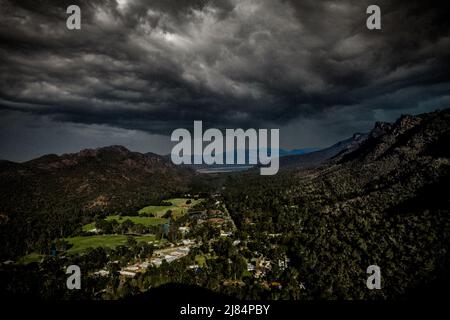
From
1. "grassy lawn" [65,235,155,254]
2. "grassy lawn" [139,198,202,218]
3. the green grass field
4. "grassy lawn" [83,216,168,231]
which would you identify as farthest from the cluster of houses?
"grassy lawn" [139,198,202,218]

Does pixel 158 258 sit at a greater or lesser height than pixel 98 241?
greater

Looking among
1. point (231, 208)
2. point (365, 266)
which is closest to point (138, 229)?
point (231, 208)

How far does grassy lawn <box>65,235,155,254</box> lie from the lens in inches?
4477

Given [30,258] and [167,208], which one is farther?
[167,208]

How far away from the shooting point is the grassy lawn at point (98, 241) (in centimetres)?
11371

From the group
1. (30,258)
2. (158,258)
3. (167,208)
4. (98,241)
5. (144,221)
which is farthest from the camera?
(167,208)

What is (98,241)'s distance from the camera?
122 metres

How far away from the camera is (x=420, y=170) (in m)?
120

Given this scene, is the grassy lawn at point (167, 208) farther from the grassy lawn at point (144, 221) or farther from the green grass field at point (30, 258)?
the green grass field at point (30, 258)

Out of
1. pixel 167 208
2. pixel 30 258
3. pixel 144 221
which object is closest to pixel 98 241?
pixel 30 258

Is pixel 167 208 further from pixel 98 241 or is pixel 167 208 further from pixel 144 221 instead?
pixel 98 241

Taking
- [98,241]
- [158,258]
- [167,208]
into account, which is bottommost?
[98,241]

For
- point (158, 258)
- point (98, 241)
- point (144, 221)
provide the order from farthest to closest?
point (144, 221), point (98, 241), point (158, 258)

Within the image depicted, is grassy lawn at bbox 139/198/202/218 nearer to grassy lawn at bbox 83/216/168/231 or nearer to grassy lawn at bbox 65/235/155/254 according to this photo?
grassy lawn at bbox 83/216/168/231
